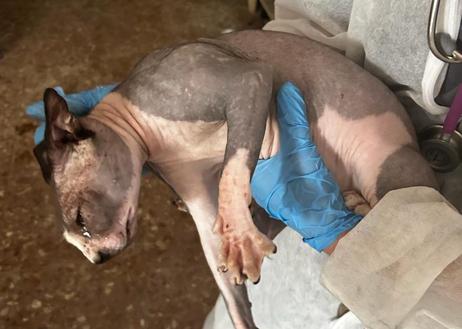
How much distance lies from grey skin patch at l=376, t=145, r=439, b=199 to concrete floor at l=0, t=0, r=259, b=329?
33.2 inches

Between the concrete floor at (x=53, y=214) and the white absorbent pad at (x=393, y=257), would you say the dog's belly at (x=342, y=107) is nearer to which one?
the white absorbent pad at (x=393, y=257)

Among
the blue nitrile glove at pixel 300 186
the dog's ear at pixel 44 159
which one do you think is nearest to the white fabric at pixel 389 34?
the blue nitrile glove at pixel 300 186

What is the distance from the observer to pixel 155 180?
6.37ft

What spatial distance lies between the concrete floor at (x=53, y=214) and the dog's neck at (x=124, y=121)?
29.2 inches

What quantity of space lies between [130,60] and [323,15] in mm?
1154

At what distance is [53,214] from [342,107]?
1.07 metres

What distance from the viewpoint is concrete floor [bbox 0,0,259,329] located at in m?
1.73

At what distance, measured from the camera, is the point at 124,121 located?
1.09 m

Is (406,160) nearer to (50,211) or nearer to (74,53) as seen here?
(50,211)

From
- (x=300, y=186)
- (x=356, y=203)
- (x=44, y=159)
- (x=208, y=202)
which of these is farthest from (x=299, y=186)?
(x=44, y=159)

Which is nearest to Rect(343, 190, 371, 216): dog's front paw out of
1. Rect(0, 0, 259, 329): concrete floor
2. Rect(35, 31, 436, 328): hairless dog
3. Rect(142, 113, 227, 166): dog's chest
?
Rect(35, 31, 436, 328): hairless dog

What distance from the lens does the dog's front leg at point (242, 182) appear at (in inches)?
34.5

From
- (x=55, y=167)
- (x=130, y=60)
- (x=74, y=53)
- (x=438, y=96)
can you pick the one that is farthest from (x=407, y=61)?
(x=74, y=53)

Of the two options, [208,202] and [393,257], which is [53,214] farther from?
[393,257]
